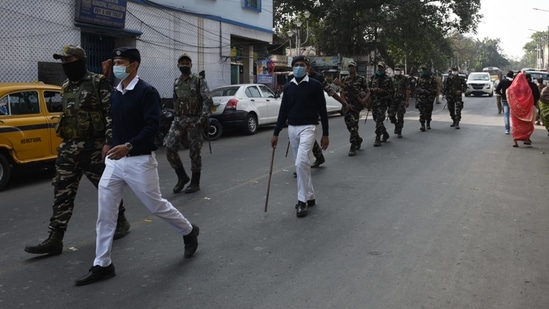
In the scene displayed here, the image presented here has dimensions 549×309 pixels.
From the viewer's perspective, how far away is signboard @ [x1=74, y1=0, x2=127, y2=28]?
1372 cm

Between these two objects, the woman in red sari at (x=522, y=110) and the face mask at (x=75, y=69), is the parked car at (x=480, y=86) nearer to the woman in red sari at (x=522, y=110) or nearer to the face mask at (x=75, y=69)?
the woman in red sari at (x=522, y=110)

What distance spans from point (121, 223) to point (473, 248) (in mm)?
3370

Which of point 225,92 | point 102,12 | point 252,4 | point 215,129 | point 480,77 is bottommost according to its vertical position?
point 215,129

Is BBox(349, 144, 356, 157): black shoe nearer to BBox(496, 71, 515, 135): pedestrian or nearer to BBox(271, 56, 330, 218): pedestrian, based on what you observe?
BBox(271, 56, 330, 218): pedestrian

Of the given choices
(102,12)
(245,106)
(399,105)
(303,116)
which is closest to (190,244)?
(303,116)

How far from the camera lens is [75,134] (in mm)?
4605

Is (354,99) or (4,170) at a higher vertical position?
(354,99)

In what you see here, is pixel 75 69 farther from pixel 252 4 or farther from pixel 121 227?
pixel 252 4

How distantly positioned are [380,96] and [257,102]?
15.2ft

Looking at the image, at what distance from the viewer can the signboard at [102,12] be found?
45.0 feet

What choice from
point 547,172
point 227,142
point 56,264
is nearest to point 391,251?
point 56,264

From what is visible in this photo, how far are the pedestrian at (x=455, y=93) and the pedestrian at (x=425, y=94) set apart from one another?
806mm

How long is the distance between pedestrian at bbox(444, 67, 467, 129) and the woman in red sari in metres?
2.67

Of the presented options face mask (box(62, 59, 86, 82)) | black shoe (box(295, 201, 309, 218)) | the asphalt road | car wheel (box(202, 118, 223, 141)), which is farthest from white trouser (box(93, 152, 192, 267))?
car wheel (box(202, 118, 223, 141))
